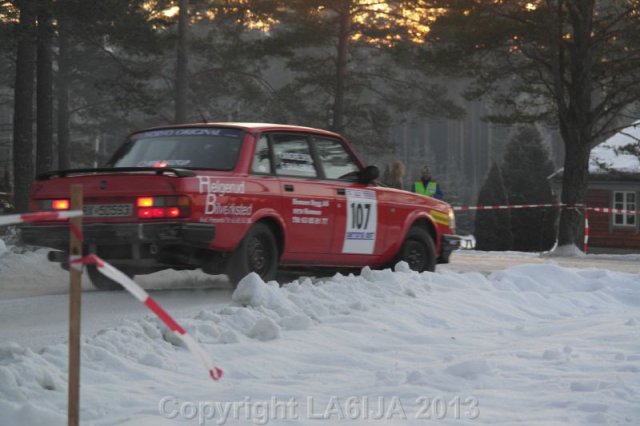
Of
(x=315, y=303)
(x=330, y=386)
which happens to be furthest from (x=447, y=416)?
(x=315, y=303)

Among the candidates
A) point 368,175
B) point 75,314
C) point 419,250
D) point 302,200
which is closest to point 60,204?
point 302,200

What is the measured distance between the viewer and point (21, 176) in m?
25.8

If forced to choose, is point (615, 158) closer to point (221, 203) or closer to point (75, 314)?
point (221, 203)

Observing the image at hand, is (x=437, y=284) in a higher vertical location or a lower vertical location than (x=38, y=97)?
lower

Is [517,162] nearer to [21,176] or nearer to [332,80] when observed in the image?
[332,80]

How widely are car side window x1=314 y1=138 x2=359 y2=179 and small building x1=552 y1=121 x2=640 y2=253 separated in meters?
31.3

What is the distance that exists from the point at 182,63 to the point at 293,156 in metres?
20.5

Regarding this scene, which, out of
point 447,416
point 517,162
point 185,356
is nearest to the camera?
point 447,416

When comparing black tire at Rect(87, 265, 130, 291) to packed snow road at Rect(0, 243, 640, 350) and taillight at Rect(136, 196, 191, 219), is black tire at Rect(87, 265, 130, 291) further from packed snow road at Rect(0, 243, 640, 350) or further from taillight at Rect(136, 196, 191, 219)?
taillight at Rect(136, 196, 191, 219)

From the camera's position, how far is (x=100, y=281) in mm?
11281

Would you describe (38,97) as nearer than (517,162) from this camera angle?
Yes

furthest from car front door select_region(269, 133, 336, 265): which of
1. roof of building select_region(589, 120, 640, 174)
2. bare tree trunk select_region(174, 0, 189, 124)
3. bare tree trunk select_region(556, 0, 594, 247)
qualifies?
roof of building select_region(589, 120, 640, 174)

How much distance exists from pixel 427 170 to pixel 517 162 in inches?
1375

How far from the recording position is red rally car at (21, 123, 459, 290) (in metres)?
9.73
